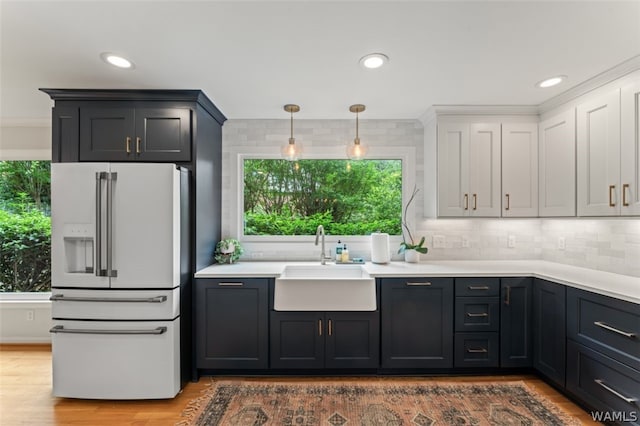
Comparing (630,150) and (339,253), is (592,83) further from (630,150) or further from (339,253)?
(339,253)

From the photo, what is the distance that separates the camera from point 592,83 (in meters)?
2.30

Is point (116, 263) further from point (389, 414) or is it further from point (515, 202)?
point (515, 202)

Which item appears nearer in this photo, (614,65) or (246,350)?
(614,65)

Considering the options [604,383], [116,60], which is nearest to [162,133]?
[116,60]

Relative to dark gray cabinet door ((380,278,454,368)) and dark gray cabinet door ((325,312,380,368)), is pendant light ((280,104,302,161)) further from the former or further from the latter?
dark gray cabinet door ((325,312,380,368))

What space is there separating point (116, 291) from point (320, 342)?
5.15ft

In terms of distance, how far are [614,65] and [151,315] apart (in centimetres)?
362

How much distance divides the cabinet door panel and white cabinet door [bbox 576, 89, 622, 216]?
3110 millimetres

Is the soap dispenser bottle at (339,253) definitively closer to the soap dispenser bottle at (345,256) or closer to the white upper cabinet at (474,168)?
the soap dispenser bottle at (345,256)

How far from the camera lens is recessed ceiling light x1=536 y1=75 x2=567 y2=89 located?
2266 mm

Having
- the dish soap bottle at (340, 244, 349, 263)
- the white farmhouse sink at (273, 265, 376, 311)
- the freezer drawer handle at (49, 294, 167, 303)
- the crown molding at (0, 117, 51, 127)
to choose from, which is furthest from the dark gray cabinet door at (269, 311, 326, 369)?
the crown molding at (0, 117, 51, 127)

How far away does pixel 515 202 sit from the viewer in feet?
9.43

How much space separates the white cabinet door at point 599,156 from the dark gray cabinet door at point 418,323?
4.04 ft

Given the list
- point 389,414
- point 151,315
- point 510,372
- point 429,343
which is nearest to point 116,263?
point 151,315
